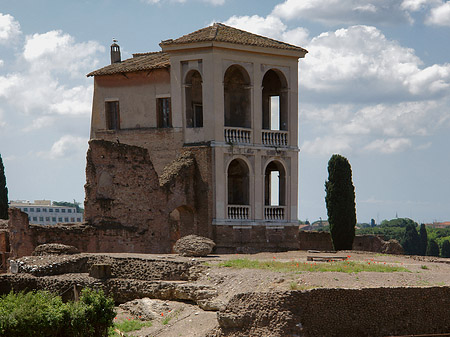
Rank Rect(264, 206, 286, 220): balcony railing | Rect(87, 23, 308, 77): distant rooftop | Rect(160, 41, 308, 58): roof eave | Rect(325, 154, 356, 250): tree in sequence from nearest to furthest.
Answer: Rect(160, 41, 308, 58): roof eave → Rect(87, 23, 308, 77): distant rooftop → Rect(264, 206, 286, 220): balcony railing → Rect(325, 154, 356, 250): tree

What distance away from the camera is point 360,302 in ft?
62.0

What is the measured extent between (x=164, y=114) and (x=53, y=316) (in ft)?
58.9

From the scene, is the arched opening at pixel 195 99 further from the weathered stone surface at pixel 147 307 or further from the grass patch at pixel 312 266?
the weathered stone surface at pixel 147 307

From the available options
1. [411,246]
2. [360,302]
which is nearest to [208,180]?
[360,302]

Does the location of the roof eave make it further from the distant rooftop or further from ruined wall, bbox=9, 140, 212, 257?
ruined wall, bbox=9, 140, 212, 257

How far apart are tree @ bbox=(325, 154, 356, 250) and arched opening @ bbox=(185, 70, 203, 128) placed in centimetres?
750

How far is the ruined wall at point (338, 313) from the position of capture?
18.2m

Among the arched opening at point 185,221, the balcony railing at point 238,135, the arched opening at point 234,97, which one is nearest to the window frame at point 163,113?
the arched opening at point 234,97

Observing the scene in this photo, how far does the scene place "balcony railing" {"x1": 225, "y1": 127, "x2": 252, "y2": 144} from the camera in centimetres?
3334

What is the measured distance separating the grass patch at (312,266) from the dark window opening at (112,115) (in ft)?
48.2

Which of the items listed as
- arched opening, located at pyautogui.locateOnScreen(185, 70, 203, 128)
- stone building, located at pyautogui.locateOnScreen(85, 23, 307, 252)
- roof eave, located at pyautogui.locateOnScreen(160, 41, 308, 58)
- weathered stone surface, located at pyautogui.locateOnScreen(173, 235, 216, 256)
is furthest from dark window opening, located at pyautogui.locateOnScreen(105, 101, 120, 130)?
weathered stone surface, located at pyautogui.locateOnScreen(173, 235, 216, 256)

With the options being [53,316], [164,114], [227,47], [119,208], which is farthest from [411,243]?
[53,316]

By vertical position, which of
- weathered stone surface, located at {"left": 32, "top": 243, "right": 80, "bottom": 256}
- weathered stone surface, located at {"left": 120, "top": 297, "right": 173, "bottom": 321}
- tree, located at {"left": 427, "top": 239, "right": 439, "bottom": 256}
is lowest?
tree, located at {"left": 427, "top": 239, "right": 439, "bottom": 256}

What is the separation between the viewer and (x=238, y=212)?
33531 mm
